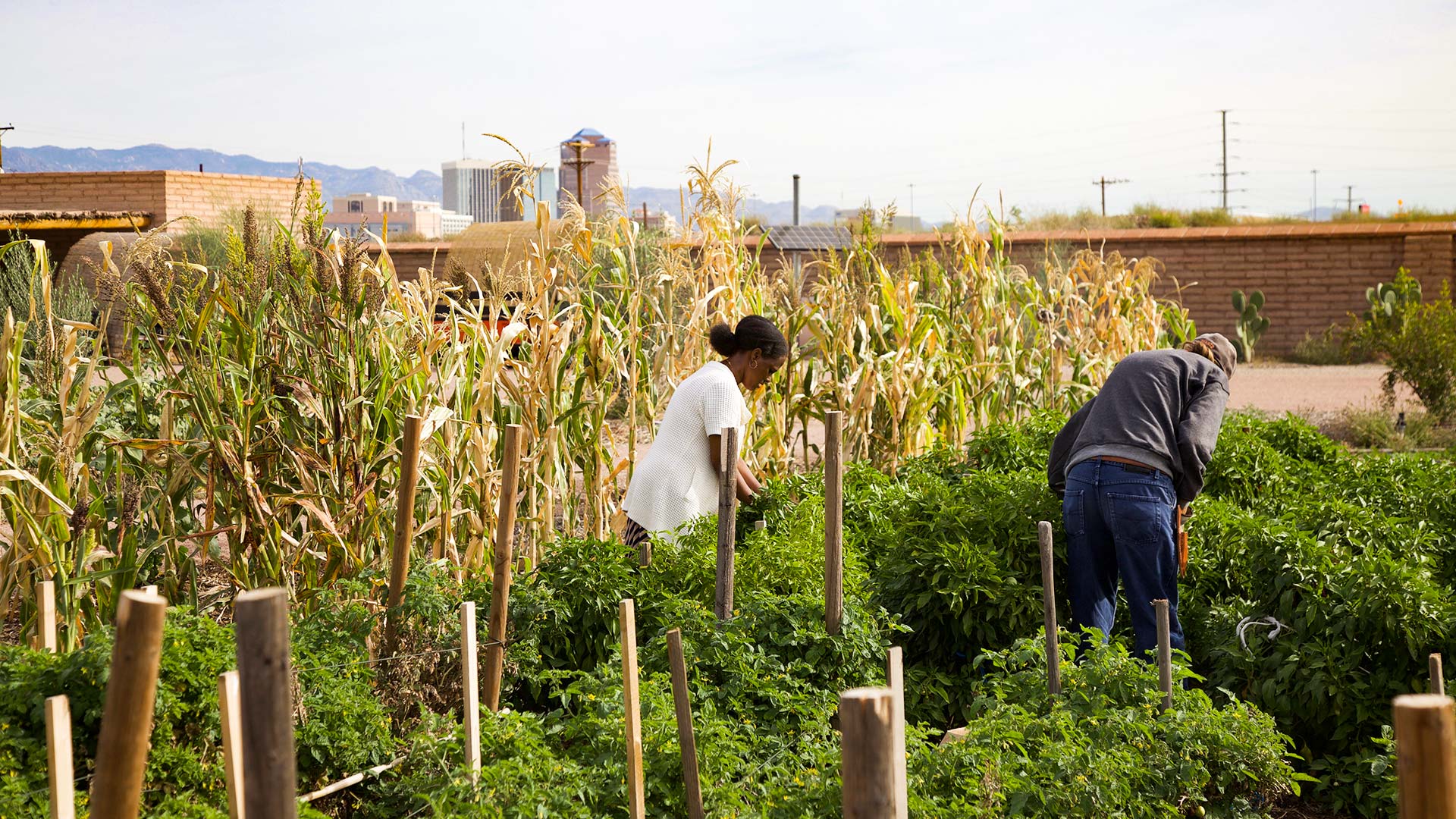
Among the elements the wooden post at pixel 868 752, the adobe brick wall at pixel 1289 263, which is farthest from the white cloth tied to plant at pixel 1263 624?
the adobe brick wall at pixel 1289 263

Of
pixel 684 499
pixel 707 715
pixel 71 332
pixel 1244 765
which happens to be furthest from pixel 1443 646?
pixel 71 332

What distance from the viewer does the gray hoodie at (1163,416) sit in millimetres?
3992

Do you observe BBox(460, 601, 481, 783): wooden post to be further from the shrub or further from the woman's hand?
the shrub

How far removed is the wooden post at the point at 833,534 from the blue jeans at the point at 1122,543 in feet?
4.13

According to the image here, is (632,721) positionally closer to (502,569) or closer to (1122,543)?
(502,569)

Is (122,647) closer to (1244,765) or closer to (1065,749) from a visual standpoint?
(1065,749)

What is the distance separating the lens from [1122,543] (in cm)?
393

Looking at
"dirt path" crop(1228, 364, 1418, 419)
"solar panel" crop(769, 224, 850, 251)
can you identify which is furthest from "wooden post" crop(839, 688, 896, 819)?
"solar panel" crop(769, 224, 850, 251)

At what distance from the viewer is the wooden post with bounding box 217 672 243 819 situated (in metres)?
2.12

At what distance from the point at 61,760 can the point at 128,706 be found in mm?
773

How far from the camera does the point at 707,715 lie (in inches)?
107

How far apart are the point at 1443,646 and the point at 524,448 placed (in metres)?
3.22

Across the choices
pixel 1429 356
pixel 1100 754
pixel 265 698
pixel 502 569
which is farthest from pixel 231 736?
pixel 1429 356

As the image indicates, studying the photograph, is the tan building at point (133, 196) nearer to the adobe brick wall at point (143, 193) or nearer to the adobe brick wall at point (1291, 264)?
the adobe brick wall at point (143, 193)
